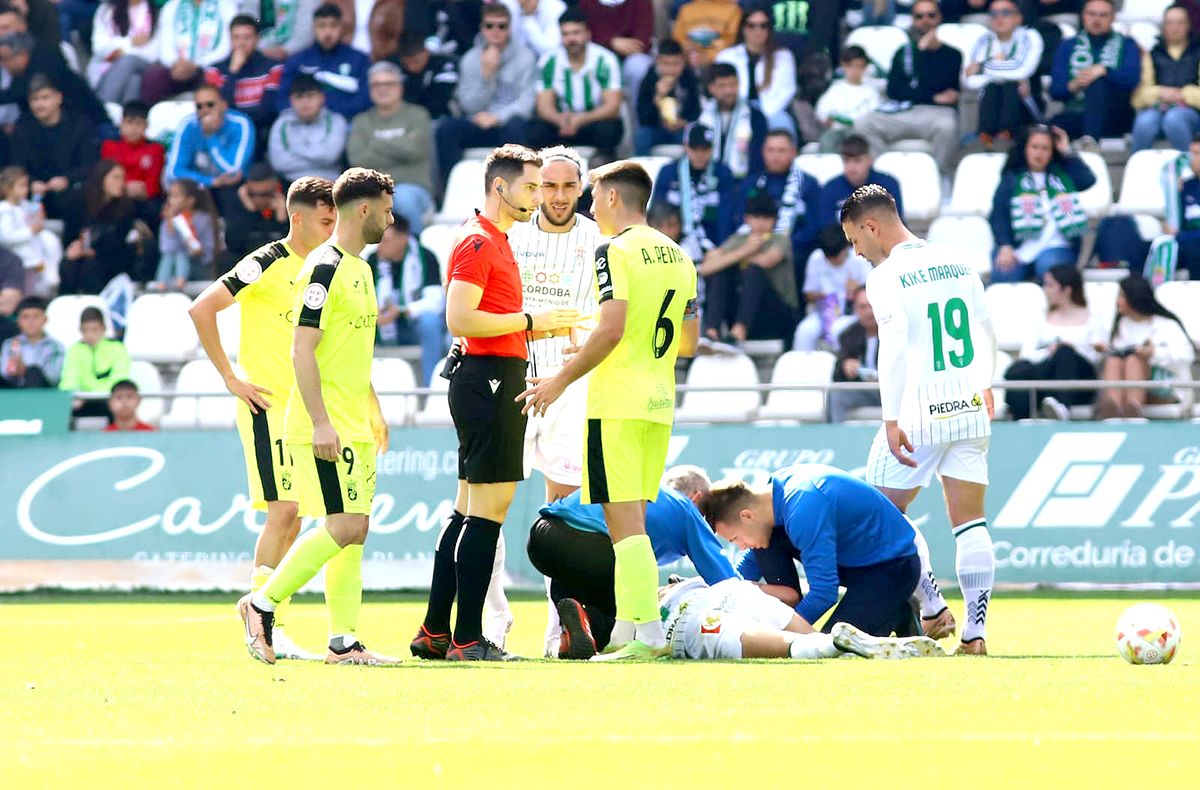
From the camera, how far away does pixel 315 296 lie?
26.9 ft

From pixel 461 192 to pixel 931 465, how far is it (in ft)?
34.6

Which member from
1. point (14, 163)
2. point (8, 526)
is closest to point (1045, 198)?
point (8, 526)

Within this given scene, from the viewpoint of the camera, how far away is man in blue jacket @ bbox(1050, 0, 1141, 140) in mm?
18141

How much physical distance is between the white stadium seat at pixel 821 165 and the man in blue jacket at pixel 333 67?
475cm

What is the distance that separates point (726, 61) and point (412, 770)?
14537mm

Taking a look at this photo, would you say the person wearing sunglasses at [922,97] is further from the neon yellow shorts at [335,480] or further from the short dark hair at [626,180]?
the neon yellow shorts at [335,480]

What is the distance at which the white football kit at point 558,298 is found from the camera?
9961 mm

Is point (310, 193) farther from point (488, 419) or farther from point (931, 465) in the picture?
point (931, 465)

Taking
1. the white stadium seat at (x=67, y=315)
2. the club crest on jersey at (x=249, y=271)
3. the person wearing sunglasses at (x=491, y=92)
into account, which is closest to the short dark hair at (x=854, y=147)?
the person wearing sunglasses at (x=491, y=92)

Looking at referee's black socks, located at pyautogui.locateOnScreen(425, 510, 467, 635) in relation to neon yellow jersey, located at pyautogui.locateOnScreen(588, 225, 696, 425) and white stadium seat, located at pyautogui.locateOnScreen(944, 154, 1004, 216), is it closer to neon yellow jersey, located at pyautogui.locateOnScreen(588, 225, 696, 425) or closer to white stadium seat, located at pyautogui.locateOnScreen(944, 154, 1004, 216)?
neon yellow jersey, located at pyautogui.locateOnScreen(588, 225, 696, 425)

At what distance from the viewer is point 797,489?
29.5 feet

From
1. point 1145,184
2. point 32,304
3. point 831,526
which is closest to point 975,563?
point 831,526

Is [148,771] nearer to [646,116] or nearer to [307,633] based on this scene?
[307,633]

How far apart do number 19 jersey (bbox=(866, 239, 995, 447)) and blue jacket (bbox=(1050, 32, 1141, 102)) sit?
9.70 m
